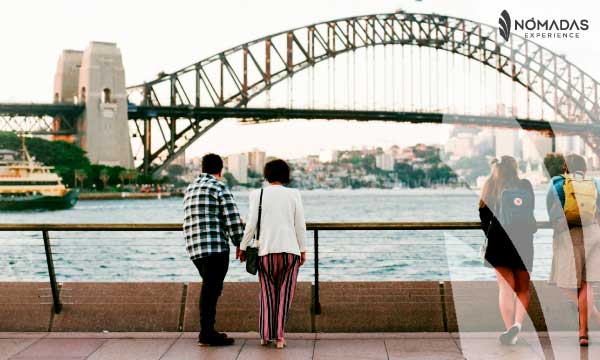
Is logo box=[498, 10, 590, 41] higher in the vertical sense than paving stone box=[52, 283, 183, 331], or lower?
higher

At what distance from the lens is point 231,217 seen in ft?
18.3

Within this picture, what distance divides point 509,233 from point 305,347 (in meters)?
1.46

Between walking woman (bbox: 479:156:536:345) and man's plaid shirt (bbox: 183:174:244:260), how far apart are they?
1.57 meters

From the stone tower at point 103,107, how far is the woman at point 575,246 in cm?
5605

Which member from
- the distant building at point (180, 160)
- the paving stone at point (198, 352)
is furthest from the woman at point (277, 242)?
the distant building at point (180, 160)

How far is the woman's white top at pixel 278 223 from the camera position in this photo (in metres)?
5.46

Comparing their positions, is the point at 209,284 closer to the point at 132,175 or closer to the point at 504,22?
the point at 504,22

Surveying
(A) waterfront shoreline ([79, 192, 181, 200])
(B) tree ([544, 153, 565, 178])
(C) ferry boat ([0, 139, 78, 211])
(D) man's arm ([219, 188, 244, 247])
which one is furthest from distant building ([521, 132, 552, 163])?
(A) waterfront shoreline ([79, 192, 181, 200])

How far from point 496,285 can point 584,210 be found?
1.23 metres

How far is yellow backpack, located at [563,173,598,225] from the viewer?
537cm

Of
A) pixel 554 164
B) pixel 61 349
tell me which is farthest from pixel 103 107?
pixel 554 164

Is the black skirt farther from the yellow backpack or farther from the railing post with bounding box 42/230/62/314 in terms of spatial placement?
the railing post with bounding box 42/230/62/314

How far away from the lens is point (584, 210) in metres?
5.38

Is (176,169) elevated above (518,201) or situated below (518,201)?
below
